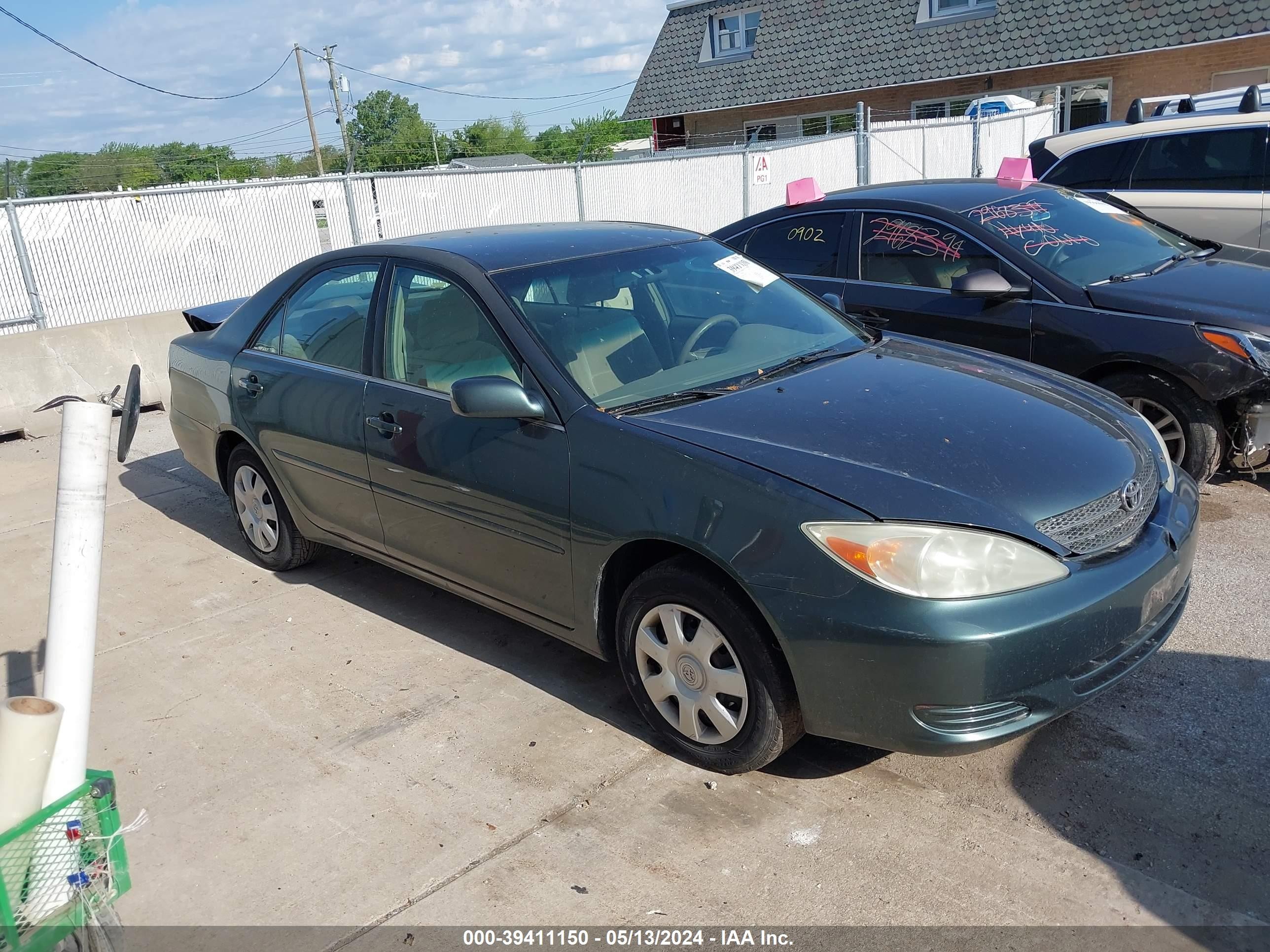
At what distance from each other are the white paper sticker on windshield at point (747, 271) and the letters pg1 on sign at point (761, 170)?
1321cm

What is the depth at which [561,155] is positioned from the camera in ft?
238

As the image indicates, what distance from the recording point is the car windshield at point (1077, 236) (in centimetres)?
573

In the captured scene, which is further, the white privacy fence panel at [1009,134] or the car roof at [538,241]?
the white privacy fence panel at [1009,134]

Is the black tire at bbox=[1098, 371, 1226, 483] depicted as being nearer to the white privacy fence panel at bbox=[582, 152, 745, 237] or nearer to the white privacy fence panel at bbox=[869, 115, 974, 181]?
the white privacy fence panel at bbox=[582, 152, 745, 237]

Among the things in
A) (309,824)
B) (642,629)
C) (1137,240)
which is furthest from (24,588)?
(1137,240)

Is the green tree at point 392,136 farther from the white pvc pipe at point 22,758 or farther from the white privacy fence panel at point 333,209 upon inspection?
the white pvc pipe at point 22,758

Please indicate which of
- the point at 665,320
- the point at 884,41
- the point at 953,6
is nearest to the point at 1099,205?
the point at 665,320

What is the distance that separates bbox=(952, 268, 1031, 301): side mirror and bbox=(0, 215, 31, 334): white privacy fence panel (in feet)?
31.2

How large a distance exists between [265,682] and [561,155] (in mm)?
72048

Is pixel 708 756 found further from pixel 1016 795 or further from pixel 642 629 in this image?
pixel 1016 795

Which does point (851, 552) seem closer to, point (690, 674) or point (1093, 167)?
point (690, 674)

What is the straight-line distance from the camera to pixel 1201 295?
5.34 metres

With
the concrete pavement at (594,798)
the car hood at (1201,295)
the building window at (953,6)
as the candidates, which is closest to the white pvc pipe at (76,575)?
the concrete pavement at (594,798)

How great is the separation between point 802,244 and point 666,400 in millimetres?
3341
